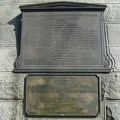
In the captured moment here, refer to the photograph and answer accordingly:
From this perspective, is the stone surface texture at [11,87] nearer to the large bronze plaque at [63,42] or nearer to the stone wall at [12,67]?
the stone wall at [12,67]

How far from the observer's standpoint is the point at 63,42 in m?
4.77

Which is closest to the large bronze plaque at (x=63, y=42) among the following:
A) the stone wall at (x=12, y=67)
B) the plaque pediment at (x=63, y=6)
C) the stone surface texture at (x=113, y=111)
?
the plaque pediment at (x=63, y=6)

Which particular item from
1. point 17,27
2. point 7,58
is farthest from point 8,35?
point 7,58

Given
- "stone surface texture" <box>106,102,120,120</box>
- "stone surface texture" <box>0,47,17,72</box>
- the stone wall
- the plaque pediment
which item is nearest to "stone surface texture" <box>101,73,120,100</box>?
the stone wall

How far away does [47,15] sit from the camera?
494 centimetres

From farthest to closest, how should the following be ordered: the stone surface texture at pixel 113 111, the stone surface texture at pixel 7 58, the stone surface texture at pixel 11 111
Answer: the stone surface texture at pixel 7 58
the stone surface texture at pixel 11 111
the stone surface texture at pixel 113 111

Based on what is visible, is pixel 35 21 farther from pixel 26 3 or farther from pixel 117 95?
pixel 117 95

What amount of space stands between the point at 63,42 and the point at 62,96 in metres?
0.88

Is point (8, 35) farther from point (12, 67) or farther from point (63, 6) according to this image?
point (63, 6)

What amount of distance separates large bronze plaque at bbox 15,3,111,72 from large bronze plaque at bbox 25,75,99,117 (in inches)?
6.9

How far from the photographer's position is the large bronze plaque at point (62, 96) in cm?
Result: 445

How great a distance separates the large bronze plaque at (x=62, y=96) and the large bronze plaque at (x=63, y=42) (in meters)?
0.18

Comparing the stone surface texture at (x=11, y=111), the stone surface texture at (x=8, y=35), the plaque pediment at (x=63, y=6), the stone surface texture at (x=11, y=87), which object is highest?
the plaque pediment at (x=63, y=6)

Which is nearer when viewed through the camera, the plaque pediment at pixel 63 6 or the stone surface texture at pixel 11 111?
the stone surface texture at pixel 11 111
